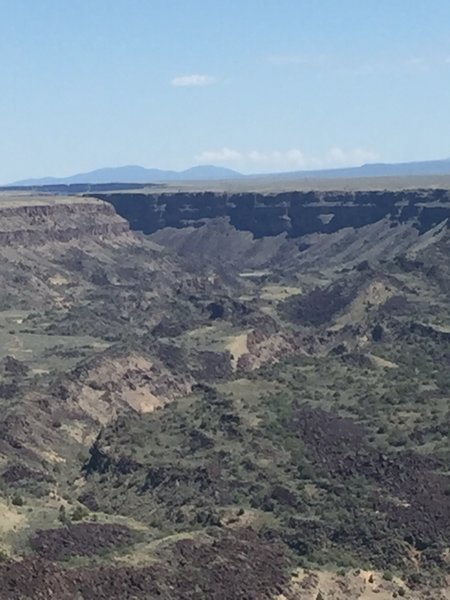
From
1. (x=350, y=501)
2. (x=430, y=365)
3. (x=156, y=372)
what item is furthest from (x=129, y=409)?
(x=350, y=501)

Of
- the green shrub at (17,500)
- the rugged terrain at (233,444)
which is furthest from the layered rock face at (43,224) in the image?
the green shrub at (17,500)

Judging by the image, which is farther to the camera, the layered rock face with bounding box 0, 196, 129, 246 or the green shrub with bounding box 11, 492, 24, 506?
the layered rock face with bounding box 0, 196, 129, 246

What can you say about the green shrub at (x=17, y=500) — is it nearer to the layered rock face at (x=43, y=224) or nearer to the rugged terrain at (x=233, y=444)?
the rugged terrain at (x=233, y=444)

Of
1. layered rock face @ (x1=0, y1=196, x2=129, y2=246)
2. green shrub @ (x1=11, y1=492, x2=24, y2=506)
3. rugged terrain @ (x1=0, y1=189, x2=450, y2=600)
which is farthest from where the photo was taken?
layered rock face @ (x1=0, y1=196, x2=129, y2=246)

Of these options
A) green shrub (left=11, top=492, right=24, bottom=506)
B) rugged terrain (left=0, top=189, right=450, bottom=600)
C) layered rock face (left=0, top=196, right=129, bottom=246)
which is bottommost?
rugged terrain (left=0, top=189, right=450, bottom=600)

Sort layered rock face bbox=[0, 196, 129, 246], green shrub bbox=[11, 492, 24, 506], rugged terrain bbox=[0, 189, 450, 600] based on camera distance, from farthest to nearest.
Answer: layered rock face bbox=[0, 196, 129, 246], green shrub bbox=[11, 492, 24, 506], rugged terrain bbox=[0, 189, 450, 600]

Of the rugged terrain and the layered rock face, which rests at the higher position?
the layered rock face

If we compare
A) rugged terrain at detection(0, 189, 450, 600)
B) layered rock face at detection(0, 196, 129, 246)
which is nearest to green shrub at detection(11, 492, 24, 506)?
rugged terrain at detection(0, 189, 450, 600)

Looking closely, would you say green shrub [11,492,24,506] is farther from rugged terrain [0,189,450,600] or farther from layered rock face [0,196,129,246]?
layered rock face [0,196,129,246]
